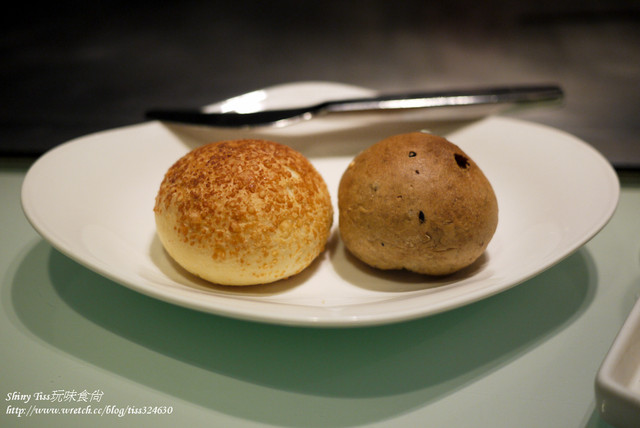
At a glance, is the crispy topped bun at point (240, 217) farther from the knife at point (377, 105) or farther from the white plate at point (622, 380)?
the white plate at point (622, 380)

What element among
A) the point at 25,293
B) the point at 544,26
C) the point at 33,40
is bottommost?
the point at 25,293

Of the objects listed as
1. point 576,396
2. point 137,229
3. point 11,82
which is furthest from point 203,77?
point 576,396

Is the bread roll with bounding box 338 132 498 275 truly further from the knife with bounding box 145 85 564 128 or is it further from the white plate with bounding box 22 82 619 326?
the knife with bounding box 145 85 564 128

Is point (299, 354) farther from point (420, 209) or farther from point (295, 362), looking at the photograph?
point (420, 209)

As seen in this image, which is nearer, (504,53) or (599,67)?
(599,67)

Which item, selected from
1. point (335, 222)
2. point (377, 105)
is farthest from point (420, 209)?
point (377, 105)

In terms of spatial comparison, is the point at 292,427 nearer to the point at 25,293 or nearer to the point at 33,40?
the point at 25,293

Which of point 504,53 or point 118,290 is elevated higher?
point 504,53
